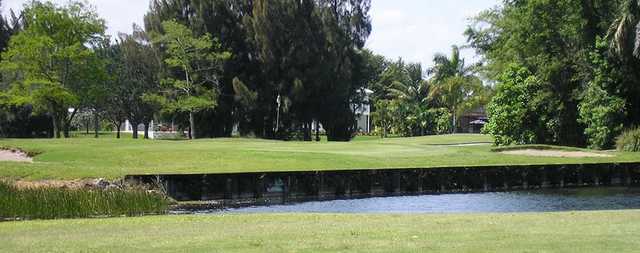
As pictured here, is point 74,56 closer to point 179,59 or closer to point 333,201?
point 179,59

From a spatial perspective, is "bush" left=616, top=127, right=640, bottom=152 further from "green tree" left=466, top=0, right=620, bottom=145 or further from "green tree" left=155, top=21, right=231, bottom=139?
"green tree" left=155, top=21, right=231, bottom=139

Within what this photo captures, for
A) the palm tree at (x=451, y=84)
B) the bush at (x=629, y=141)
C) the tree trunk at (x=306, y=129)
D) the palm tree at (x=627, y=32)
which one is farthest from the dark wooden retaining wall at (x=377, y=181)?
the palm tree at (x=451, y=84)

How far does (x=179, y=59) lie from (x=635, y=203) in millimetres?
46593

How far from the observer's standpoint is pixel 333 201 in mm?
27250

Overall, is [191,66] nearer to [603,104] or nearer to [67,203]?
[603,104]

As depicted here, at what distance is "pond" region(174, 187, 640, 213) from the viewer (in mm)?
23969

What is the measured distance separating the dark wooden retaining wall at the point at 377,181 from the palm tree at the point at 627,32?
1051 cm

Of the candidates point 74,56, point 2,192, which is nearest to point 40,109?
point 74,56

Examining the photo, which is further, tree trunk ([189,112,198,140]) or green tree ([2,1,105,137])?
tree trunk ([189,112,198,140])

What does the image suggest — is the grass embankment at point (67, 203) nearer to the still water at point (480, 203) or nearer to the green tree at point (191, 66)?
the still water at point (480, 203)

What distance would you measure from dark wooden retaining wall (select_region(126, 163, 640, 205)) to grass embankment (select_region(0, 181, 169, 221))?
12.1 ft

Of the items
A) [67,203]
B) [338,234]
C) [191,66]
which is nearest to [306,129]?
[191,66]

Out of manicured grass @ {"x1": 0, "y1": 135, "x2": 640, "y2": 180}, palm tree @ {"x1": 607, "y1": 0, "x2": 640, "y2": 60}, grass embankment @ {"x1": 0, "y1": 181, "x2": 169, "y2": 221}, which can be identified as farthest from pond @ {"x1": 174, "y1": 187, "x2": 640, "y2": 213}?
palm tree @ {"x1": 607, "y1": 0, "x2": 640, "y2": 60}

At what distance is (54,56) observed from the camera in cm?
6144
